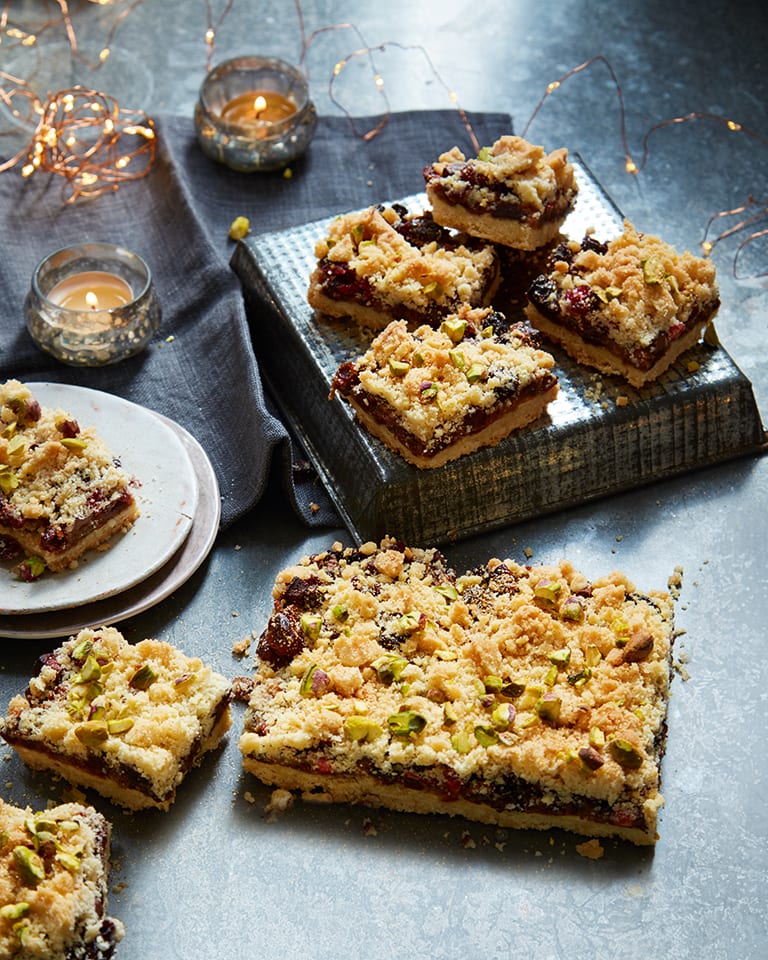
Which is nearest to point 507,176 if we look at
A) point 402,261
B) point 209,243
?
point 402,261

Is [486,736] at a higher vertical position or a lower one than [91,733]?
lower

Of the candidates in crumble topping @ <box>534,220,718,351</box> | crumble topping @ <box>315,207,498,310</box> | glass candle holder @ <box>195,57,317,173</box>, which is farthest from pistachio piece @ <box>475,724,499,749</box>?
glass candle holder @ <box>195,57,317,173</box>

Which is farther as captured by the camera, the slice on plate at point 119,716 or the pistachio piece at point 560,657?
the pistachio piece at point 560,657

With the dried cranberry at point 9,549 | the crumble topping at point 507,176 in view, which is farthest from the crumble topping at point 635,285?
the dried cranberry at point 9,549

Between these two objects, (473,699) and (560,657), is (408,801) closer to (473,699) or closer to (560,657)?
(473,699)

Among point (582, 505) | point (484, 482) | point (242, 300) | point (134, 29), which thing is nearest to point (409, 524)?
point (484, 482)

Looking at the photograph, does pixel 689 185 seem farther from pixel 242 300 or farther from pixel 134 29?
pixel 134 29

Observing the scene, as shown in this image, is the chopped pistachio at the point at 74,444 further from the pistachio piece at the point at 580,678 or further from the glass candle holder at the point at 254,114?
the glass candle holder at the point at 254,114
